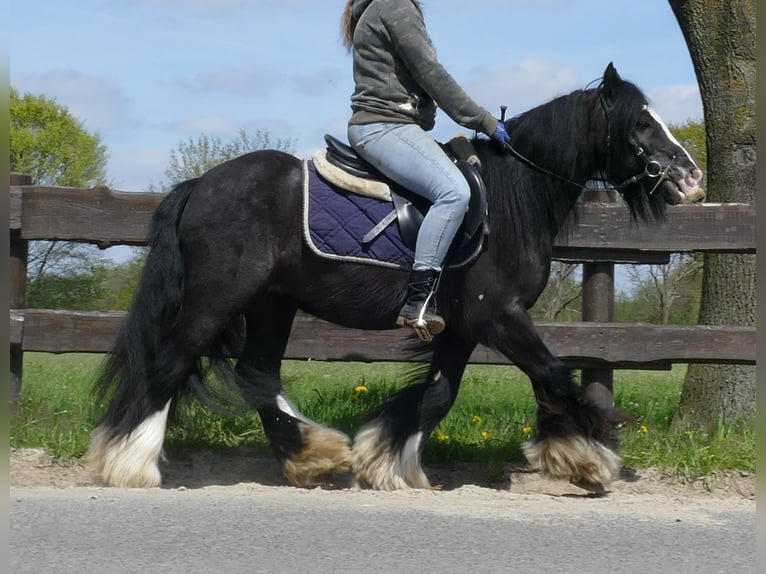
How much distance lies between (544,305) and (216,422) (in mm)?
21639

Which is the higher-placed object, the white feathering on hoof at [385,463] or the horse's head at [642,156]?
the horse's head at [642,156]

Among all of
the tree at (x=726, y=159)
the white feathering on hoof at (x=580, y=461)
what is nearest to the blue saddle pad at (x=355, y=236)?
the white feathering on hoof at (x=580, y=461)

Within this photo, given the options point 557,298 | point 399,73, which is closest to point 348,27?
point 399,73

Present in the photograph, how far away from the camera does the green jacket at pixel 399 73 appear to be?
5.87 metres

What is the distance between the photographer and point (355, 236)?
593 centimetres

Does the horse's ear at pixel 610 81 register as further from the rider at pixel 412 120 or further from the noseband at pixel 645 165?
the rider at pixel 412 120

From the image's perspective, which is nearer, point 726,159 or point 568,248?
point 568,248

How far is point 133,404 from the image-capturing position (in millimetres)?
6059

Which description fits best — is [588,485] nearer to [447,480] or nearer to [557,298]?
[447,480]

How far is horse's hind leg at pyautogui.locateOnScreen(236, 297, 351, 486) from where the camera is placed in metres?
6.32

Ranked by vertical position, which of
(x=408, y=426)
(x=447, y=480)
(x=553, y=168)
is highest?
(x=553, y=168)

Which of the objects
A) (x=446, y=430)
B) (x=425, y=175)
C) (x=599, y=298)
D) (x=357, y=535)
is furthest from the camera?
(x=599, y=298)

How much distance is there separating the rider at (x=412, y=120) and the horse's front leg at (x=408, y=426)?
477mm

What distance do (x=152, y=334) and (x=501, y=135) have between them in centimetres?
231
